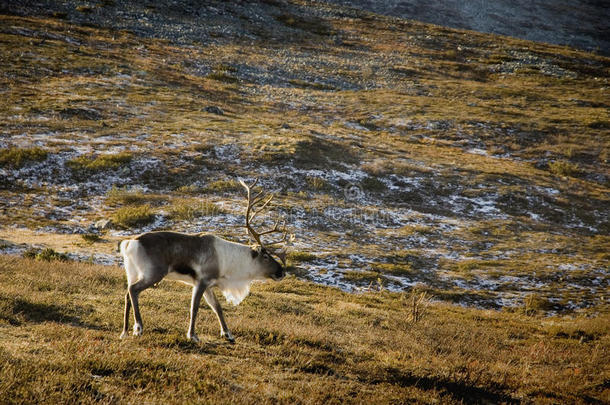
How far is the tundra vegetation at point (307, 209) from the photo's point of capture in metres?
8.26

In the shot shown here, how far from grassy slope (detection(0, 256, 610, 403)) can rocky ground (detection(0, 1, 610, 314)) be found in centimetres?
371

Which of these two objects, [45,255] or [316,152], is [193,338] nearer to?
[45,255]

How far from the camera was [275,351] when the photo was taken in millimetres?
9125

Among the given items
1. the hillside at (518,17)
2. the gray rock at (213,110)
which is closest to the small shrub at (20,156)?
the gray rock at (213,110)

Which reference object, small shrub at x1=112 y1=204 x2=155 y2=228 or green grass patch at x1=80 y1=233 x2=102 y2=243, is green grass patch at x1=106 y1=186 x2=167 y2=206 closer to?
small shrub at x1=112 y1=204 x2=155 y2=228

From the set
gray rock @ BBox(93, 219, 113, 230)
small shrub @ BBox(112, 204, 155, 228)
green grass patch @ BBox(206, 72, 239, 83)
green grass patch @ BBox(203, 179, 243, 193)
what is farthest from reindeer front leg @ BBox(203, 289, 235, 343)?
green grass patch @ BBox(206, 72, 239, 83)

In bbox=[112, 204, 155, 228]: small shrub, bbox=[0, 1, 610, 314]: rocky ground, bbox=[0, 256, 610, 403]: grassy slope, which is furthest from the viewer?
bbox=[112, 204, 155, 228]: small shrub

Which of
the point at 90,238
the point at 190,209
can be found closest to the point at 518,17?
the point at 190,209

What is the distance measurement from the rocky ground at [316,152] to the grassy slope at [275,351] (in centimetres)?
371

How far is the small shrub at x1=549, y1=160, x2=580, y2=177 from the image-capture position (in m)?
36.2

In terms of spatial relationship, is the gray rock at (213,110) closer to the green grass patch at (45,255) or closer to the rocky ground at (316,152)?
A: the rocky ground at (316,152)

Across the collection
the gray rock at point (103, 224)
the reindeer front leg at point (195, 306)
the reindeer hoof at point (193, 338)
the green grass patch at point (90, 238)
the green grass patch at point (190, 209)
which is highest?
the reindeer front leg at point (195, 306)

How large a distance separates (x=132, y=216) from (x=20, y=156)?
31.9 ft

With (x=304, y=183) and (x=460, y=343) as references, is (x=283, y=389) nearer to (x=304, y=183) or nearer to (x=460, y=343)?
(x=460, y=343)
